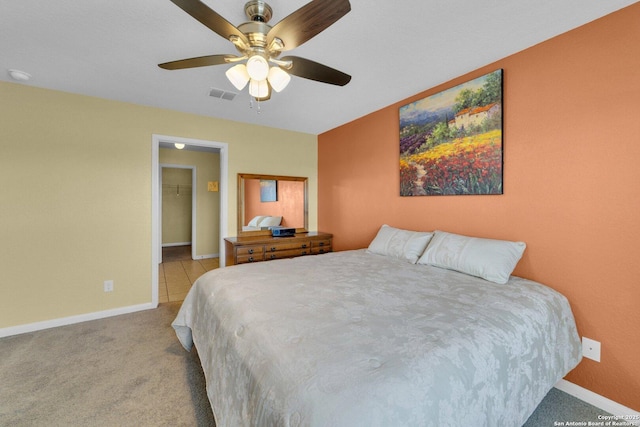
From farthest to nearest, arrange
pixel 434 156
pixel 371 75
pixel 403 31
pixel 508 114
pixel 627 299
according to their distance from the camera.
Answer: pixel 434 156, pixel 371 75, pixel 508 114, pixel 403 31, pixel 627 299

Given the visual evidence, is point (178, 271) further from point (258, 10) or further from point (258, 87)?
point (258, 10)

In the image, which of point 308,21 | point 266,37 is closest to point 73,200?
point 266,37

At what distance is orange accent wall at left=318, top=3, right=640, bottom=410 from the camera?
5.22ft

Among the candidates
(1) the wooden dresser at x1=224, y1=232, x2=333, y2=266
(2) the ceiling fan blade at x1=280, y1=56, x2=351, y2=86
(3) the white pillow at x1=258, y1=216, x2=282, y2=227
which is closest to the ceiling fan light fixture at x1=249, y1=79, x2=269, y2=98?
(2) the ceiling fan blade at x1=280, y1=56, x2=351, y2=86

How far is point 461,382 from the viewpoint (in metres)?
0.99

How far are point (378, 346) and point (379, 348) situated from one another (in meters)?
0.01

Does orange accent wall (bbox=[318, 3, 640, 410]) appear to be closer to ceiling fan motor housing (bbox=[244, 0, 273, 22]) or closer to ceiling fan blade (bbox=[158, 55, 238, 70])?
ceiling fan motor housing (bbox=[244, 0, 273, 22])

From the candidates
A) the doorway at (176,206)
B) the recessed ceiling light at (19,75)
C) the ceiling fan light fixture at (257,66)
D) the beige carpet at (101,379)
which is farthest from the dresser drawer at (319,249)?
the doorway at (176,206)

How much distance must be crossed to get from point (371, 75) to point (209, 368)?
261 centimetres

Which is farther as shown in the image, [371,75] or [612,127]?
[371,75]

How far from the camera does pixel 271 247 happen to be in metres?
3.54

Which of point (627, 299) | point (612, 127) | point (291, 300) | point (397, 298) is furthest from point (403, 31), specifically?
point (627, 299)

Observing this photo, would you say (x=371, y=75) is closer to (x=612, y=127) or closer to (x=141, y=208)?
(x=612, y=127)

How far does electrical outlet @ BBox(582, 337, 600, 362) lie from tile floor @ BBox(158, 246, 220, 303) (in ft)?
13.4
